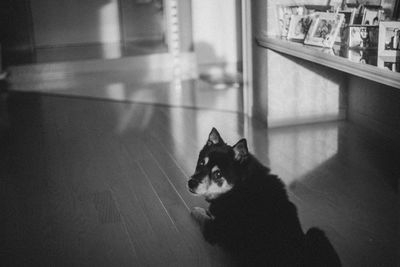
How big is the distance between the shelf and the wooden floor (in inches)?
20.6

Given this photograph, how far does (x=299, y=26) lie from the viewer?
3102 millimetres

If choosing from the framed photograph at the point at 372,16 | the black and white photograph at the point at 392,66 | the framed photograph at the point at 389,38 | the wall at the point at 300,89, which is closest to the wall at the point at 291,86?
the wall at the point at 300,89

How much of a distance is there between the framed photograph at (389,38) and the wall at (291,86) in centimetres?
106

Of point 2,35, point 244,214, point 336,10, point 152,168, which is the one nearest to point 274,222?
point 244,214

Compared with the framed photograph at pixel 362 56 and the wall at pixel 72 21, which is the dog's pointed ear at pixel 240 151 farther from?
the wall at pixel 72 21

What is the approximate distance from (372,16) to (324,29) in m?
0.27

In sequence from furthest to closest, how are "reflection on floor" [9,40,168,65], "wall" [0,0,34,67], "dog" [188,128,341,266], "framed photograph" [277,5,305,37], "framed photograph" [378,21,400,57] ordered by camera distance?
"wall" [0,0,34,67] < "reflection on floor" [9,40,168,65] < "framed photograph" [277,5,305,37] < "framed photograph" [378,21,400,57] < "dog" [188,128,341,266]

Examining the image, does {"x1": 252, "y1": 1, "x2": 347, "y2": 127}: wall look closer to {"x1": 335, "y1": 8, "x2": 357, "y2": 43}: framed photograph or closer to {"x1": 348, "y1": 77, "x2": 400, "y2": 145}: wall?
{"x1": 348, "y1": 77, "x2": 400, "y2": 145}: wall

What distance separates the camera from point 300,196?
230 cm

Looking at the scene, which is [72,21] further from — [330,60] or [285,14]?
[330,60]

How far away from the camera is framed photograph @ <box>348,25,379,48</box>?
8.26 feet

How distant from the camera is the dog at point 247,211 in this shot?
1.69 m

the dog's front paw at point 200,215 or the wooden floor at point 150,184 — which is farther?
the dog's front paw at point 200,215

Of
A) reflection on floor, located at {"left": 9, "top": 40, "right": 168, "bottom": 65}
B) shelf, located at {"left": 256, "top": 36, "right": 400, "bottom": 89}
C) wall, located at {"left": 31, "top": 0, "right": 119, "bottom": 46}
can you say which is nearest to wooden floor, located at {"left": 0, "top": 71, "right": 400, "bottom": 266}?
shelf, located at {"left": 256, "top": 36, "right": 400, "bottom": 89}
